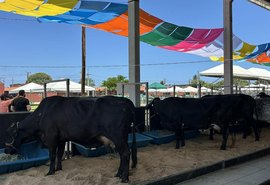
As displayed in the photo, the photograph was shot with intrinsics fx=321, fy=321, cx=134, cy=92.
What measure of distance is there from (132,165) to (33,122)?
6.23 feet

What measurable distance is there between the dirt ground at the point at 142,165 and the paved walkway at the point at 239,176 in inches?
12.6

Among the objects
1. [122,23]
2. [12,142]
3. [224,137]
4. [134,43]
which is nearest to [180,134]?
[224,137]

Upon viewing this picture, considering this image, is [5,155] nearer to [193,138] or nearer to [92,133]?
[92,133]

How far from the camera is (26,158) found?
6.04m

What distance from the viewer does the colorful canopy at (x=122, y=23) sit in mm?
9078

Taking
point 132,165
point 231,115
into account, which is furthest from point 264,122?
point 132,165

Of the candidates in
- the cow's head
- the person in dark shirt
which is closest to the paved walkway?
the cow's head

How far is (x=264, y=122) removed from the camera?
33.5 feet

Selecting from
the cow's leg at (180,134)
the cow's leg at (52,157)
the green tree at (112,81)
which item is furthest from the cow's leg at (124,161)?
the green tree at (112,81)

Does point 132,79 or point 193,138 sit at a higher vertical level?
point 132,79

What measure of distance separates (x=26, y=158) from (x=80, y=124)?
1.58m

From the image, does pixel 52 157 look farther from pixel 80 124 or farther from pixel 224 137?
pixel 224 137

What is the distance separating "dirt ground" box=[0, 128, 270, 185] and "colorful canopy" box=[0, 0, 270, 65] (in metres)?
4.65

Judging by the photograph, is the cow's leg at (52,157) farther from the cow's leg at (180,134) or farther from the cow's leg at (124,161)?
the cow's leg at (180,134)
